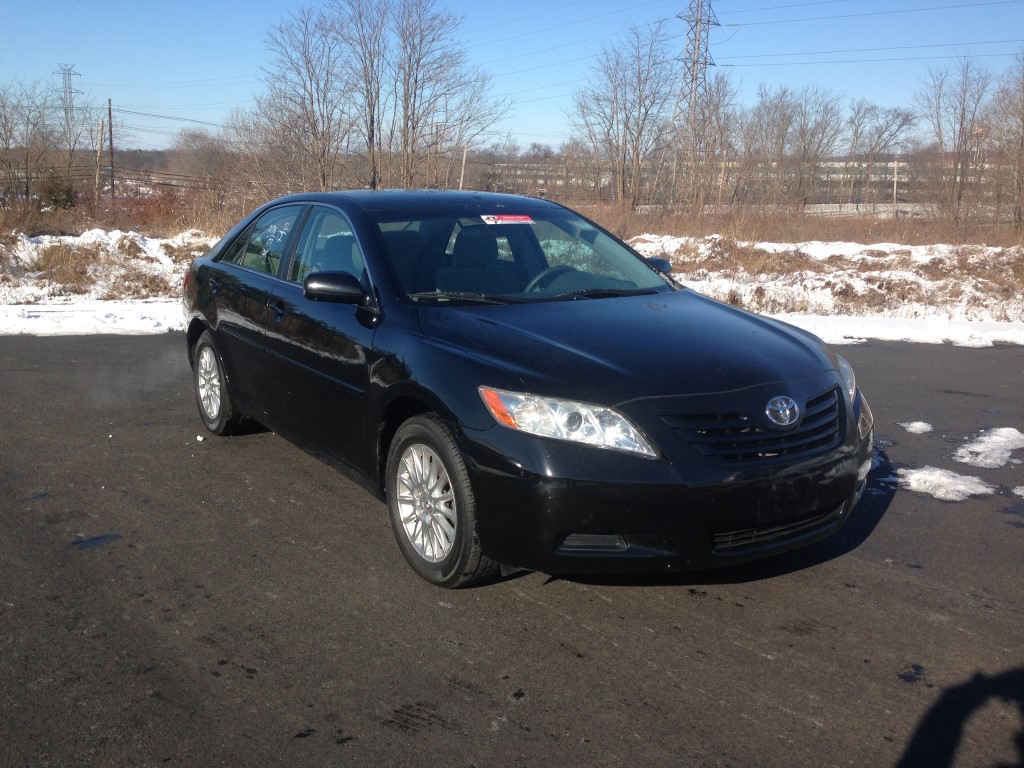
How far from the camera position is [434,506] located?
3904 millimetres

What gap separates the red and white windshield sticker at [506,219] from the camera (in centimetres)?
509

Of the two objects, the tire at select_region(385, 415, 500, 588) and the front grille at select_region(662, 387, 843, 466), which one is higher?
the front grille at select_region(662, 387, 843, 466)

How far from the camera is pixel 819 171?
44.3 m

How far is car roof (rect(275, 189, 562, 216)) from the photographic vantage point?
503 cm

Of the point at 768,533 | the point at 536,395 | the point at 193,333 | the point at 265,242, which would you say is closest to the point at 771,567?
the point at 768,533

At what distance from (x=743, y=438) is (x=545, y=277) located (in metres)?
1.63

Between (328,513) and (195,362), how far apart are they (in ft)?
7.27

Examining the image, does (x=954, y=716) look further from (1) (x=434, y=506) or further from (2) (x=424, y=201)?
(2) (x=424, y=201)

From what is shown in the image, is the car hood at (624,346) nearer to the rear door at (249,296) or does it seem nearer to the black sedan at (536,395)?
the black sedan at (536,395)

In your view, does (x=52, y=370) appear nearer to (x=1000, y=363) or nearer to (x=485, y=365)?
(x=485, y=365)

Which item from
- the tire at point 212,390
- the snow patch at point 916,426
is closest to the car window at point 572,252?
the tire at point 212,390

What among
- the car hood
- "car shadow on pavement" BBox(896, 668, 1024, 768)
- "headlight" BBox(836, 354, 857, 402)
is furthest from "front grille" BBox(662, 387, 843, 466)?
"car shadow on pavement" BBox(896, 668, 1024, 768)

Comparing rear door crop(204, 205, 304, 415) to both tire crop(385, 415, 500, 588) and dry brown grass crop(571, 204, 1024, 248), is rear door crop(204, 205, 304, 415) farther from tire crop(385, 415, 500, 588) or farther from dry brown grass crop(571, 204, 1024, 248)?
dry brown grass crop(571, 204, 1024, 248)

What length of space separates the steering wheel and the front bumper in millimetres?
1309
